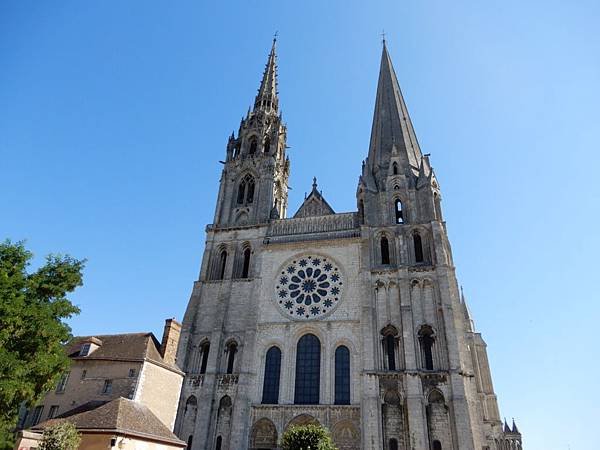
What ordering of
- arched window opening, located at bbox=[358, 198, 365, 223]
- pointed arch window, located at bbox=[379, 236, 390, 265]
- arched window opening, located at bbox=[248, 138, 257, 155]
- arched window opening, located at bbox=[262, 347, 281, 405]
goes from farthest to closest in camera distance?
arched window opening, located at bbox=[248, 138, 257, 155]
arched window opening, located at bbox=[358, 198, 365, 223]
pointed arch window, located at bbox=[379, 236, 390, 265]
arched window opening, located at bbox=[262, 347, 281, 405]

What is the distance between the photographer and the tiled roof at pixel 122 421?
53.6ft

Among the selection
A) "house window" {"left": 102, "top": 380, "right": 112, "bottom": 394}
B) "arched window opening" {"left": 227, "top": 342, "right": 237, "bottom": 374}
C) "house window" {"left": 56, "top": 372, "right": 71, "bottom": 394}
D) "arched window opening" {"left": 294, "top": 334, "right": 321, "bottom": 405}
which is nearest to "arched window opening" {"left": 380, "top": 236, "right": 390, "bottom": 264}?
"arched window opening" {"left": 294, "top": 334, "right": 321, "bottom": 405}

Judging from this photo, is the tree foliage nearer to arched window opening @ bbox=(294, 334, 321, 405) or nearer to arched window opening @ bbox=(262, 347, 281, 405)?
arched window opening @ bbox=(262, 347, 281, 405)

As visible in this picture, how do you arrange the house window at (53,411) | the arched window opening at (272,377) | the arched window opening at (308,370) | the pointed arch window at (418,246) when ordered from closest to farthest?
the house window at (53,411)
the arched window opening at (308,370)
the arched window opening at (272,377)
the pointed arch window at (418,246)

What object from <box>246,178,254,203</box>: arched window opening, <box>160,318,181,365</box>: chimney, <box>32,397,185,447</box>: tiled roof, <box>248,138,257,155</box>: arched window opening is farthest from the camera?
<box>248,138,257,155</box>: arched window opening

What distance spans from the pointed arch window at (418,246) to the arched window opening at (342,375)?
303 inches

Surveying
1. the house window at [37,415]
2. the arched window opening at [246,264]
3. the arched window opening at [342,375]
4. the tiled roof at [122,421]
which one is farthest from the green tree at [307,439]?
the arched window opening at [246,264]

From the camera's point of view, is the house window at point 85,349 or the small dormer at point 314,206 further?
the small dormer at point 314,206

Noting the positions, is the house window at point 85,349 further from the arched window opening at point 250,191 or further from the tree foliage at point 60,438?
the arched window opening at point 250,191

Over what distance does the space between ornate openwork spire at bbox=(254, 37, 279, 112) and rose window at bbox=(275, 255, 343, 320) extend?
18.0 meters

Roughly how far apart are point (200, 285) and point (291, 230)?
24.7ft

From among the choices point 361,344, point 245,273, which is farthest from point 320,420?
point 245,273

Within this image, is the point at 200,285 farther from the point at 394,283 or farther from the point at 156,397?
the point at 394,283

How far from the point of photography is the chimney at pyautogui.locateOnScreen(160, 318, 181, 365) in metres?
24.8
